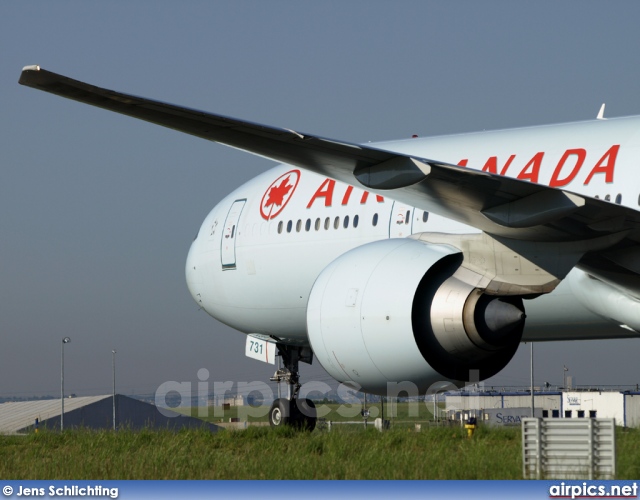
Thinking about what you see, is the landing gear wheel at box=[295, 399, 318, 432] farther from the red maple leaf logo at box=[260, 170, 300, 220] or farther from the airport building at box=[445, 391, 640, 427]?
the airport building at box=[445, 391, 640, 427]

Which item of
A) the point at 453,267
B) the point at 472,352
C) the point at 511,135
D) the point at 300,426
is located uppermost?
the point at 511,135

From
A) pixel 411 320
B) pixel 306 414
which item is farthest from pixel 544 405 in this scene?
pixel 411 320

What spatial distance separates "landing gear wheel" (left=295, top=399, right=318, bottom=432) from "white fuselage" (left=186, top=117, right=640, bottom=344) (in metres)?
1.02

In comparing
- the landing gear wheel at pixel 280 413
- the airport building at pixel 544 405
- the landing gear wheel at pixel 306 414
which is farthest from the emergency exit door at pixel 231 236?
the airport building at pixel 544 405

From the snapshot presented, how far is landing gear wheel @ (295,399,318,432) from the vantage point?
18.8 meters

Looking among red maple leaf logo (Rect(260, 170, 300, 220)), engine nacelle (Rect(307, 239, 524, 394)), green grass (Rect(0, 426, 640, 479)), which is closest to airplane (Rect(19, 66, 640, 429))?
engine nacelle (Rect(307, 239, 524, 394))

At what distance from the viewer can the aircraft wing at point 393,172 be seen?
8969 millimetres

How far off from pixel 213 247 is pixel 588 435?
10536mm

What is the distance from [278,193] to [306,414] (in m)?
3.65

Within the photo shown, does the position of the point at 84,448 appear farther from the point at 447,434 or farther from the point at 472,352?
the point at 472,352

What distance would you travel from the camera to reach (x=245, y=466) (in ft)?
38.3

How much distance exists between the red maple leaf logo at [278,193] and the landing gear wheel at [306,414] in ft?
10.7

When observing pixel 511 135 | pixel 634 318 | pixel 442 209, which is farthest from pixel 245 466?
pixel 511 135

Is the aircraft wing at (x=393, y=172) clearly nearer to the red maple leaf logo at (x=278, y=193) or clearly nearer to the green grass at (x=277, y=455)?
the green grass at (x=277, y=455)
